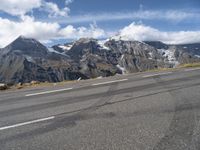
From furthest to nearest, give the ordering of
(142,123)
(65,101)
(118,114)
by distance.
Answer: (65,101)
(118,114)
(142,123)

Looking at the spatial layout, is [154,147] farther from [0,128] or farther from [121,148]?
[0,128]

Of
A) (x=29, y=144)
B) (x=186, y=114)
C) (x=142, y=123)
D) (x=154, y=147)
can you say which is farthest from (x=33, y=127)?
(x=186, y=114)

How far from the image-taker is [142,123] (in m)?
7.54

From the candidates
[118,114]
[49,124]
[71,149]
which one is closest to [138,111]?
[118,114]

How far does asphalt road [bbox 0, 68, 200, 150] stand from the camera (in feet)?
20.7

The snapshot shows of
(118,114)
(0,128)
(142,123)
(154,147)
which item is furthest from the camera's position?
(118,114)

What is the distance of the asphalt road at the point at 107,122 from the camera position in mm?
6320

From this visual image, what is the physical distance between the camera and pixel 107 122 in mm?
7832

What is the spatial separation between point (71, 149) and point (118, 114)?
2742mm

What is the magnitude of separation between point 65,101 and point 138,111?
3449mm

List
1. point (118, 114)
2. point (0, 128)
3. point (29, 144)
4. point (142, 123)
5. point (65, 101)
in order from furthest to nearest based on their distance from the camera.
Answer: point (65, 101) < point (118, 114) < point (0, 128) < point (142, 123) < point (29, 144)

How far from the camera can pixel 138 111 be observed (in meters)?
8.81

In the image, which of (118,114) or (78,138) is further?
(118,114)

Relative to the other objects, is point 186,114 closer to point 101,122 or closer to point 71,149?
point 101,122
